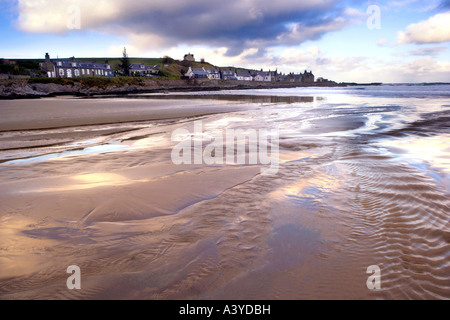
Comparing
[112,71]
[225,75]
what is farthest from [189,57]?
[112,71]

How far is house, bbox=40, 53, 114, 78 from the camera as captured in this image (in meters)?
88.0

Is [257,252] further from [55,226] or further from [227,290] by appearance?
[55,226]

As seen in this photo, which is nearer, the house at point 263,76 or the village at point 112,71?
the village at point 112,71

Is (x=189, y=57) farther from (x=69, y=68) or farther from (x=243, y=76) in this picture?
(x=69, y=68)

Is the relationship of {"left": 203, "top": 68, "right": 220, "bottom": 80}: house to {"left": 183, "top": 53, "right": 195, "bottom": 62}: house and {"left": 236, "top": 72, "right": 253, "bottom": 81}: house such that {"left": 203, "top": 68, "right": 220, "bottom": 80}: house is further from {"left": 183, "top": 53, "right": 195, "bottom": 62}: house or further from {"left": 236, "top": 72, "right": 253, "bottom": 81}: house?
{"left": 183, "top": 53, "right": 195, "bottom": 62}: house

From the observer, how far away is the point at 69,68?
311 feet

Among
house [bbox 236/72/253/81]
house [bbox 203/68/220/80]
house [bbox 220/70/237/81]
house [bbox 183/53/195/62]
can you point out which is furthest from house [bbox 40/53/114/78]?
house [bbox 236/72/253/81]

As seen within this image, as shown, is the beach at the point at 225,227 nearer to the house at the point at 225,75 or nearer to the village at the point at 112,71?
the village at the point at 112,71

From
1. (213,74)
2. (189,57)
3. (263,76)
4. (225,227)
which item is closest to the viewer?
(225,227)

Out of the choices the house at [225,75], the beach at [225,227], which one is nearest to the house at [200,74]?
the house at [225,75]

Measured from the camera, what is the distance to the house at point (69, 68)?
8800cm
